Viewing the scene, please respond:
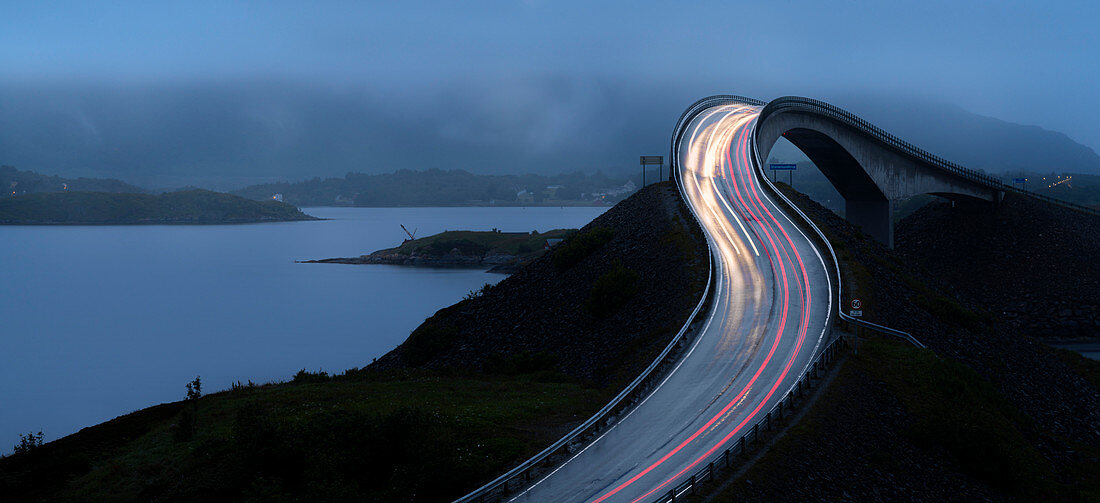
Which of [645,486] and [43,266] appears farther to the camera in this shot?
[43,266]

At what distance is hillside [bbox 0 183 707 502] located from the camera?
856 inches

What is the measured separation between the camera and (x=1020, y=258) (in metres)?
79.2

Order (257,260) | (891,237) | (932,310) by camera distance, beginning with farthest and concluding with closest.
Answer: (257,260)
(891,237)
(932,310)

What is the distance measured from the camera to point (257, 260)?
174m

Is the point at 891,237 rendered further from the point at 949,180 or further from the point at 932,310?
the point at 932,310

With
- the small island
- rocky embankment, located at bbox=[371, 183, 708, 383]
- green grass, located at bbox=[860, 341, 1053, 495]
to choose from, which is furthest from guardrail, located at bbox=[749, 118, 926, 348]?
the small island

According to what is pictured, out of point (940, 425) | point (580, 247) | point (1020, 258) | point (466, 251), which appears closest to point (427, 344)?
point (580, 247)

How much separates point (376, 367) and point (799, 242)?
33.0 meters

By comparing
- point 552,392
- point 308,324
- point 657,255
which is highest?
point 657,255

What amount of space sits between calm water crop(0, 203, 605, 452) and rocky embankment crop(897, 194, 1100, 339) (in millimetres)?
66299

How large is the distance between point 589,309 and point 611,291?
1883 mm

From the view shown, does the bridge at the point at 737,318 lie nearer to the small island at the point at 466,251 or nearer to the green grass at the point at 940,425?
the green grass at the point at 940,425

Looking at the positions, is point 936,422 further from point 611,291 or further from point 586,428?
point 611,291

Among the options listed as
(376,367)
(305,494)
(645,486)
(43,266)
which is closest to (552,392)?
(645,486)
